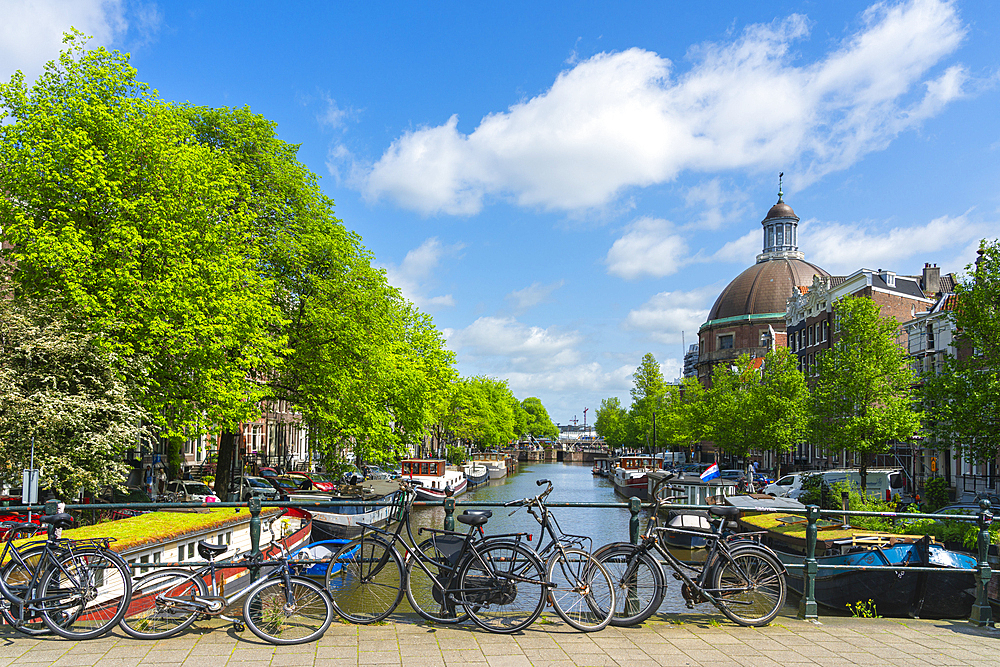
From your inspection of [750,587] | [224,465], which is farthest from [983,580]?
[224,465]

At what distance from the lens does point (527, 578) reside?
8.18 metres

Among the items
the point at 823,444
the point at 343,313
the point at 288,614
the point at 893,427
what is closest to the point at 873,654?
the point at 288,614

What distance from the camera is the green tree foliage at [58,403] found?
1773 centimetres

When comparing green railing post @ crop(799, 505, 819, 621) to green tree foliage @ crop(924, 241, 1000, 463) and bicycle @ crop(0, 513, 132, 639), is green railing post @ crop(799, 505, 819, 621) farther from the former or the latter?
green tree foliage @ crop(924, 241, 1000, 463)

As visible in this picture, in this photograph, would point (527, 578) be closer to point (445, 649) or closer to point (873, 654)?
point (445, 649)

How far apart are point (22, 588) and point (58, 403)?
37.4 ft

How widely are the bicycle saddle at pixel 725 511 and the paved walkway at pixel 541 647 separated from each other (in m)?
1.18

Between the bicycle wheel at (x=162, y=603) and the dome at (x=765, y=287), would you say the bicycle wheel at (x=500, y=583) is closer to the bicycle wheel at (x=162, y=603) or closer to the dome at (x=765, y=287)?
the bicycle wheel at (x=162, y=603)

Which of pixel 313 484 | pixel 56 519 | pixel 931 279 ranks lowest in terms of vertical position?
pixel 313 484

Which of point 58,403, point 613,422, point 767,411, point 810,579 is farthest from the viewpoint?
point 613,422

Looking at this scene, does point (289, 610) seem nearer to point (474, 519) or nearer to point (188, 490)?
point (474, 519)

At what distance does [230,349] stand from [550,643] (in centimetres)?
1973

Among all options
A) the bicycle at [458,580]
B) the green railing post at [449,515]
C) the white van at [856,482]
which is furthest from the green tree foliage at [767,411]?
the bicycle at [458,580]

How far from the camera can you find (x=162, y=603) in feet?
25.4
